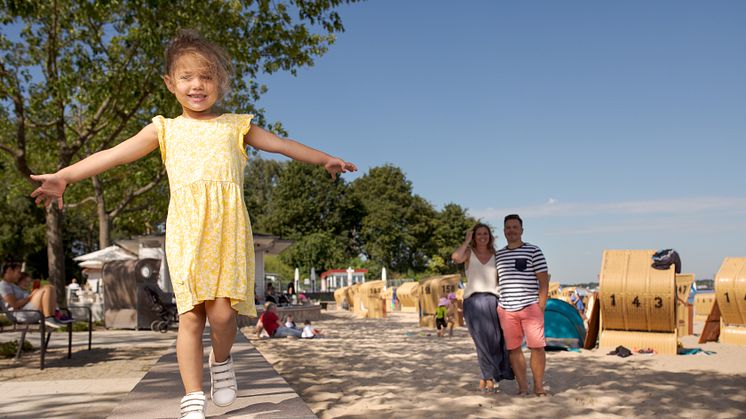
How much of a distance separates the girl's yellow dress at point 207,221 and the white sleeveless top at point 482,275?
387 centimetres

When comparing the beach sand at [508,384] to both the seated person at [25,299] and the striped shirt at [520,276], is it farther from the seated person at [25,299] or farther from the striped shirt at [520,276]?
the seated person at [25,299]

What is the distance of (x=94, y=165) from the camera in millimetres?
3328

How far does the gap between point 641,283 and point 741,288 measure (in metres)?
2.13

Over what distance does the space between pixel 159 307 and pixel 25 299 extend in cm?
882

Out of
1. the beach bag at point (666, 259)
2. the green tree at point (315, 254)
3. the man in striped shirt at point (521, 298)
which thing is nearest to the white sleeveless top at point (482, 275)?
the man in striped shirt at point (521, 298)

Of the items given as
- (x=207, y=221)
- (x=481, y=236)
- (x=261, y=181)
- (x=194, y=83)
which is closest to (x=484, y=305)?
(x=481, y=236)

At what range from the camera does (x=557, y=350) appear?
1166cm

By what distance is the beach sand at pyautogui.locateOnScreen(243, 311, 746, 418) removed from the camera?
19.5 feet

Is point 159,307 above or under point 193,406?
above

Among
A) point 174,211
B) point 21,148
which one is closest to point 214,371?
point 174,211

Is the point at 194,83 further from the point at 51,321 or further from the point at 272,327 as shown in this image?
the point at 272,327

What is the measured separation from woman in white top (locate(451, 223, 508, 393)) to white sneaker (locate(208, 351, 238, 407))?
355 centimetres

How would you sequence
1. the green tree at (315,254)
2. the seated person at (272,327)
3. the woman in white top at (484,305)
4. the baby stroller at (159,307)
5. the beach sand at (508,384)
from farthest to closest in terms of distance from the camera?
the green tree at (315,254), the baby stroller at (159,307), the seated person at (272,327), the woman in white top at (484,305), the beach sand at (508,384)

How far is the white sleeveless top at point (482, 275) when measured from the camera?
6727 millimetres
